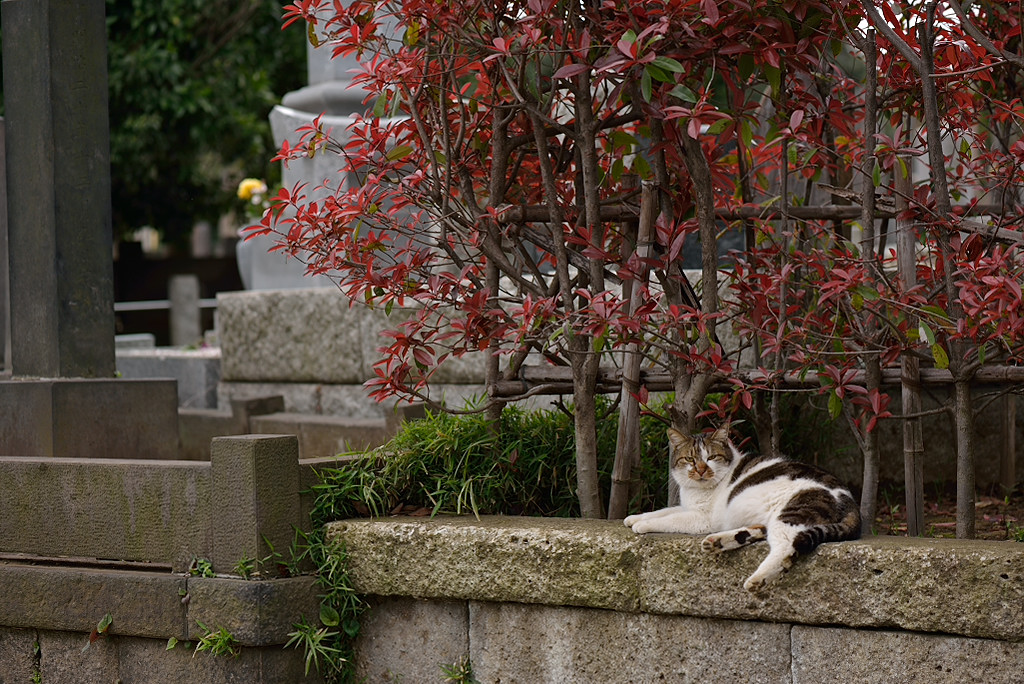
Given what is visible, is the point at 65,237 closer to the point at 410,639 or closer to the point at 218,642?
the point at 218,642

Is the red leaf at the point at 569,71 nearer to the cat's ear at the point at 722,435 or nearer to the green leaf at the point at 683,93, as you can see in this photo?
the green leaf at the point at 683,93

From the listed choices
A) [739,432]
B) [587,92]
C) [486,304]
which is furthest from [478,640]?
[587,92]

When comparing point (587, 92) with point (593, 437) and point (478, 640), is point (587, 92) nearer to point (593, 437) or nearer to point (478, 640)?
point (593, 437)

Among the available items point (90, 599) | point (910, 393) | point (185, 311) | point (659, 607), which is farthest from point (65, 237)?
point (185, 311)

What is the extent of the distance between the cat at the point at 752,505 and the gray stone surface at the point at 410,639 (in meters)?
0.71

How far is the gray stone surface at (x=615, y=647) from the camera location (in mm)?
3252

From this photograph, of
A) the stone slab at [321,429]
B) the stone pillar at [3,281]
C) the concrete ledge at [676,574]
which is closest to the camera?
the concrete ledge at [676,574]

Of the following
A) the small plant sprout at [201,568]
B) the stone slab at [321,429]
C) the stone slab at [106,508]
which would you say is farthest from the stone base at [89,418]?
the small plant sprout at [201,568]

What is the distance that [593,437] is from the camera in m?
3.83

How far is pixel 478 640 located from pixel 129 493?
1342 mm

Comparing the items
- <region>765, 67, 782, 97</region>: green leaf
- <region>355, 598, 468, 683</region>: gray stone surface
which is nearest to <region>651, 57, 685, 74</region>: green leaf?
<region>765, 67, 782, 97</region>: green leaf

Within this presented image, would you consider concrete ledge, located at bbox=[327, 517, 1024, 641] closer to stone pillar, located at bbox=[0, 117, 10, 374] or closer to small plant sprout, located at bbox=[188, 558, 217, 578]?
small plant sprout, located at bbox=[188, 558, 217, 578]

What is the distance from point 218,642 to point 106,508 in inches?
26.8

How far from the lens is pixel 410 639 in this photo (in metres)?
3.73
